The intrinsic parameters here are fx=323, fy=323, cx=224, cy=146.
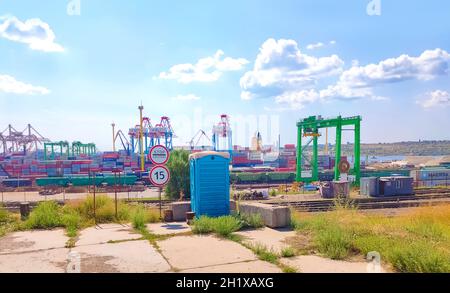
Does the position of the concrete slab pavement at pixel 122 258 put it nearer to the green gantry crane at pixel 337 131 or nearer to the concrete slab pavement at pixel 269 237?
the concrete slab pavement at pixel 269 237

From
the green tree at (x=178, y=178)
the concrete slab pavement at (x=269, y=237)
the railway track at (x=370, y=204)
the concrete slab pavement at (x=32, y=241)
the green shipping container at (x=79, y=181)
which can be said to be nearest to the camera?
the concrete slab pavement at (x=269, y=237)

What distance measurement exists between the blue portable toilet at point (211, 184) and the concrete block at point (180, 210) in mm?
636

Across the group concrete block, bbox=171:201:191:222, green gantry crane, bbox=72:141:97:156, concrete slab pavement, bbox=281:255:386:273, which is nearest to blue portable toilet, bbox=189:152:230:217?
concrete block, bbox=171:201:191:222

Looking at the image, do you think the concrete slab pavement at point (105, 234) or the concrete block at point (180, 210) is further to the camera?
the concrete block at point (180, 210)

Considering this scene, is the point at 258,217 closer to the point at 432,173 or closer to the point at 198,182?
the point at 198,182

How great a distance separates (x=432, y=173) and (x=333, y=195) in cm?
2117

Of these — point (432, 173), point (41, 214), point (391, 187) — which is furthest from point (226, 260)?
point (432, 173)

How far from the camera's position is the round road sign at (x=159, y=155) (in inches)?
315

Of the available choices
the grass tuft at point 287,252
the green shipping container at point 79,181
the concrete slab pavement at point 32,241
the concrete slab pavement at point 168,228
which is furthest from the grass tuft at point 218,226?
the green shipping container at point 79,181

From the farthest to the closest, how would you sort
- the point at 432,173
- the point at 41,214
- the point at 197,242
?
the point at 432,173
the point at 41,214
the point at 197,242

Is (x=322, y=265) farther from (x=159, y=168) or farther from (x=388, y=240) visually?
(x=159, y=168)

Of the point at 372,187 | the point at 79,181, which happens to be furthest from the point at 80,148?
the point at 372,187

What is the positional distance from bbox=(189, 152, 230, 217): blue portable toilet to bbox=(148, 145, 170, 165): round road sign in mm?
966
